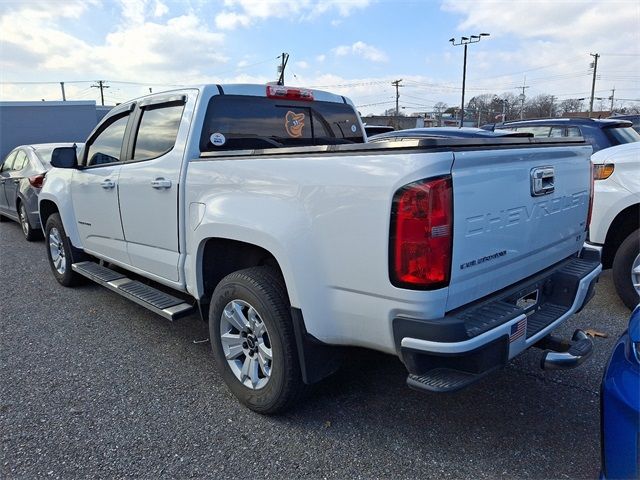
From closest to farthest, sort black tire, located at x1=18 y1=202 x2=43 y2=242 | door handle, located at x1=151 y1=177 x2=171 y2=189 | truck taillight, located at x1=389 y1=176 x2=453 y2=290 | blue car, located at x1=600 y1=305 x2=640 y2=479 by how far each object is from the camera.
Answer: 1. blue car, located at x1=600 y1=305 x2=640 y2=479
2. truck taillight, located at x1=389 y1=176 x2=453 y2=290
3. door handle, located at x1=151 y1=177 x2=171 y2=189
4. black tire, located at x1=18 y1=202 x2=43 y2=242

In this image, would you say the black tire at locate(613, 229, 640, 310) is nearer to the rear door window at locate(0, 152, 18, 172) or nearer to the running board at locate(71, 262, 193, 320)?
the running board at locate(71, 262, 193, 320)

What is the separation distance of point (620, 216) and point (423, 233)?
3.38 metres

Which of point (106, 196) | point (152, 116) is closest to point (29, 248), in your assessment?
point (106, 196)

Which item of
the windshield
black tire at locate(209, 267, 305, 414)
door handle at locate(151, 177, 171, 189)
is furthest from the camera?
the windshield

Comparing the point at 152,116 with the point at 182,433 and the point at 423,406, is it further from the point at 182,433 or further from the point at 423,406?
the point at 423,406

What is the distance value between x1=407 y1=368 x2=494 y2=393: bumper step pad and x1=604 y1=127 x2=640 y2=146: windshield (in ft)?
21.0

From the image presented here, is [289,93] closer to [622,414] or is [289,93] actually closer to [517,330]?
[517,330]

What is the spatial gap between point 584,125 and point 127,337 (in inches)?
281

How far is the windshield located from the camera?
705 cm

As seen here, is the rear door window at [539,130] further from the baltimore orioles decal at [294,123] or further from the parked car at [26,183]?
the parked car at [26,183]

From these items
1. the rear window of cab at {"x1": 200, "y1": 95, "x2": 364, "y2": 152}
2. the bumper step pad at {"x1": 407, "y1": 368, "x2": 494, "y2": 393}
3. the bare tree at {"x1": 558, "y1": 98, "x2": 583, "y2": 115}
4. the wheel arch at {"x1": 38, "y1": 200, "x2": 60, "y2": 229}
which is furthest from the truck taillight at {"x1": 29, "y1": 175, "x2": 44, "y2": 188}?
the bare tree at {"x1": 558, "y1": 98, "x2": 583, "y2": 115}

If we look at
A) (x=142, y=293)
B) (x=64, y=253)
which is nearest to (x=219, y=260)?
(x=142, y=293)

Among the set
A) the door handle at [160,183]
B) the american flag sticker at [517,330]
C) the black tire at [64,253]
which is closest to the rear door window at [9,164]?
the black tire at [64,253]

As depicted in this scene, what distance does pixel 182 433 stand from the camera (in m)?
2.74
